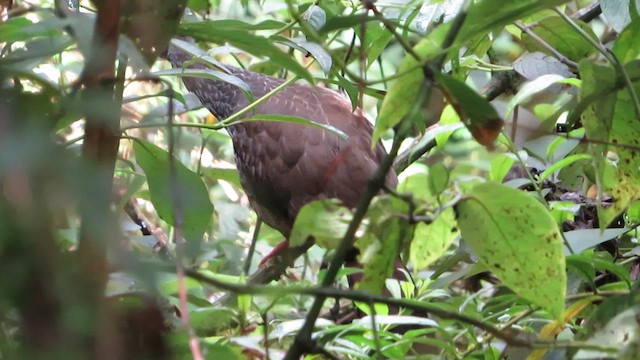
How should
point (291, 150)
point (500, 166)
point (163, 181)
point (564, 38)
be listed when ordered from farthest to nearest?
point (291, 150) < point (564, 38) < point (500, 166) < point (163, 181)

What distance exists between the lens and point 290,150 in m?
2.21

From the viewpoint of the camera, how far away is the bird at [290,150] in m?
2.10

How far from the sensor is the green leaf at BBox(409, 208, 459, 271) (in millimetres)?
698

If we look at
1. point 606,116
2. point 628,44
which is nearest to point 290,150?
point 628,44

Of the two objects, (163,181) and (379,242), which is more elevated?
(163,181)

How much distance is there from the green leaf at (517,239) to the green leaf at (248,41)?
16cm

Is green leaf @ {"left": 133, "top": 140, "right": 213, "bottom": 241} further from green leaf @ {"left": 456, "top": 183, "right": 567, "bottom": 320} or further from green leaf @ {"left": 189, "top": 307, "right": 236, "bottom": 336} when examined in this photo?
green leaf @ {"left": 456, "top": 183, "right": 567, "bottom": 320}

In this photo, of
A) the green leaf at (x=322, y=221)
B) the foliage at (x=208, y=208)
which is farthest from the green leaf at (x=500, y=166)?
the green leaf at (x=322, y=221)

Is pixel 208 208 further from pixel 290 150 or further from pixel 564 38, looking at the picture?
pixel 290 150

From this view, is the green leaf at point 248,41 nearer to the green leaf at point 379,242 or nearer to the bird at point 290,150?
the green leaf at point 379,242

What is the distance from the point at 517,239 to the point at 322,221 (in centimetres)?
16

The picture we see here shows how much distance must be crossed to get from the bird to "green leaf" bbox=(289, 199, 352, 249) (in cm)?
137

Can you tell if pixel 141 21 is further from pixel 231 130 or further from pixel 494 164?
pixel 231 130

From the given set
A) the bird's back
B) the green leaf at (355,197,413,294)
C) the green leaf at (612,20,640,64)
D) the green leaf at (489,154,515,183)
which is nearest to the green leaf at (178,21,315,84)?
the green leaf at (355,197,413,294)
